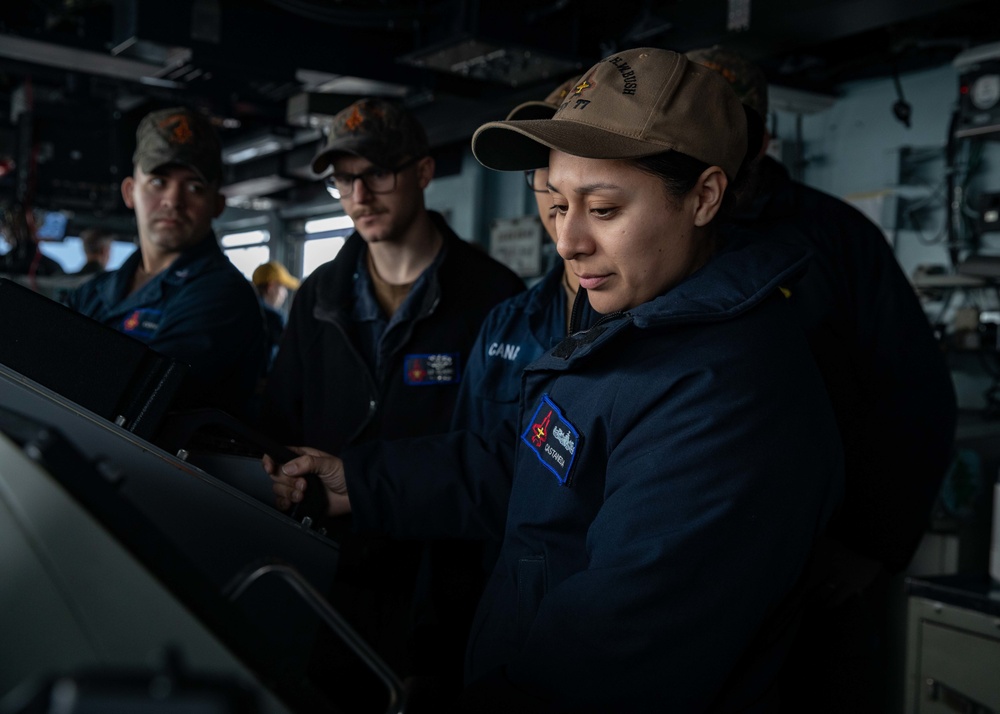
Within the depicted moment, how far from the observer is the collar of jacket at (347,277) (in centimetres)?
187

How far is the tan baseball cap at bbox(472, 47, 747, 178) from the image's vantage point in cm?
99

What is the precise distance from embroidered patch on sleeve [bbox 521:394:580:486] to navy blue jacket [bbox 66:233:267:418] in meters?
0.76

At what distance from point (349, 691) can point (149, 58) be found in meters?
3.18

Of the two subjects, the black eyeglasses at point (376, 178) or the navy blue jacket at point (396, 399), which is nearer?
the navy blue jacket at point (396, 399)

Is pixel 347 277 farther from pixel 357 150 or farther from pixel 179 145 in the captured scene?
pixel 179 145

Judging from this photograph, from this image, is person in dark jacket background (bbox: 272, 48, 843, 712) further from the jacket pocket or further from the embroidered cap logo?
the embroidered cap logo

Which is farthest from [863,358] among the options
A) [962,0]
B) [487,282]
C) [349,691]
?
[962,0]

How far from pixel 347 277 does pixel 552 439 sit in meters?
1.06

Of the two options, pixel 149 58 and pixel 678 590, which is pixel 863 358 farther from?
pixel 149 58

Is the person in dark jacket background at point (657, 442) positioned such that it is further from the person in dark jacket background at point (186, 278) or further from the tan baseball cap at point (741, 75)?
the person in dark jacket background at point (186, 278)

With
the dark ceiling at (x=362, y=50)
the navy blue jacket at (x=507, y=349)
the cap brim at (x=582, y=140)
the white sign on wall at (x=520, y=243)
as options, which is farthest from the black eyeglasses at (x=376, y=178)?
the white sign on wall at (x=520, y=243)

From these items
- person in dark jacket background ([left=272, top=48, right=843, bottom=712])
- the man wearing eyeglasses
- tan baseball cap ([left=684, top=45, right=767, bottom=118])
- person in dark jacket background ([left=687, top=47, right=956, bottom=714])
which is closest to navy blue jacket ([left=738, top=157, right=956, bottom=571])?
person in dark jacket background ([left=687, top=47, right=956, bottom=714])

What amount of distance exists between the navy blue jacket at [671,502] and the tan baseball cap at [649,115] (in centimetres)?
14

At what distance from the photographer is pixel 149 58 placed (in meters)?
3.84
